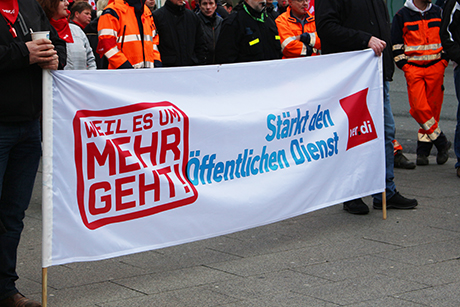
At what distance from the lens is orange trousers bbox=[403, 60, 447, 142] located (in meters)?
7.71

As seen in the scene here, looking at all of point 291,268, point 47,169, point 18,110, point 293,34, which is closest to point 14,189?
point 47,169

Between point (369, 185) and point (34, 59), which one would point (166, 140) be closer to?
point (34, 59)

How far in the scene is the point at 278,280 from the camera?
3975mm

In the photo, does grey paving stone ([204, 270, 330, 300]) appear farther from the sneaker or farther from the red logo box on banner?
the sneaker

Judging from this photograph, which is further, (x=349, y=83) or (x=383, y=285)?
(x=349, y=83)

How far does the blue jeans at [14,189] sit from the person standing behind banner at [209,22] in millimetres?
5226

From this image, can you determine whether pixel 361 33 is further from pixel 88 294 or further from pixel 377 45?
pixel 88 294

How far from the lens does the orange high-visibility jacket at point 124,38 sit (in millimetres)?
6000

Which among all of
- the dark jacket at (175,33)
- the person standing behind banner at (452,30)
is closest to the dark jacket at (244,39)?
the dark jacket at (175,33)

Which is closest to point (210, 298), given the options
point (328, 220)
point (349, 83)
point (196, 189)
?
point (196, 189)

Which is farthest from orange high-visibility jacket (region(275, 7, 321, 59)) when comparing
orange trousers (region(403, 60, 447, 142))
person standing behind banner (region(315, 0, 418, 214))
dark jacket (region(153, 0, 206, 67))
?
person standing behind banner (region(315, 0, 418, 214))

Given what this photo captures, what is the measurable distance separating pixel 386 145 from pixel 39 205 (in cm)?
334

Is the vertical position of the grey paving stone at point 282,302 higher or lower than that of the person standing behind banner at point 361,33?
lower

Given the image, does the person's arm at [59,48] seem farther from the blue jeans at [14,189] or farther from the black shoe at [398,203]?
the black shoe at [398,203]
